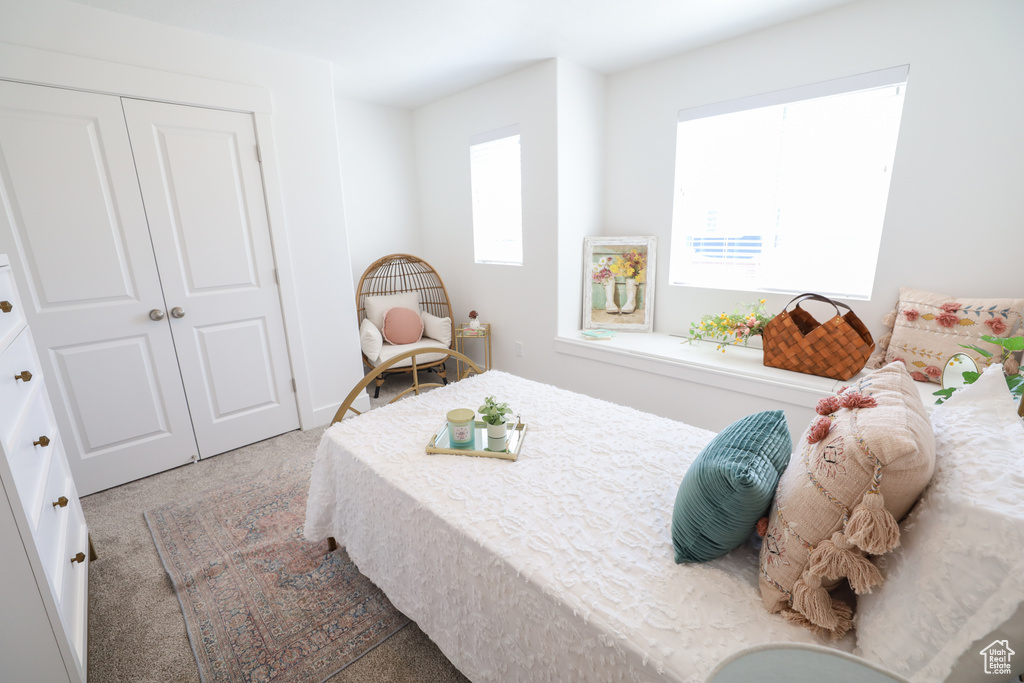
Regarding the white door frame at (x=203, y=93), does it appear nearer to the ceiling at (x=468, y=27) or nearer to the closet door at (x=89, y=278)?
the closet door at (x=89, y=278)

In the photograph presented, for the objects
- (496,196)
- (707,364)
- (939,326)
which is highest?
(496,196)

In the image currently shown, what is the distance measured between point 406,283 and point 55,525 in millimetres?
2978

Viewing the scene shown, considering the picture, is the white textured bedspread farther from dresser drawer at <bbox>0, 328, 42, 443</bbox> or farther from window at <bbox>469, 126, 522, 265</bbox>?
window at <bbox>469, 126, 522, 265</bbox>

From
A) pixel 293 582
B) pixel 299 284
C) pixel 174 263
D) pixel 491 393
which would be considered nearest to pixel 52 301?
pixel 174 263

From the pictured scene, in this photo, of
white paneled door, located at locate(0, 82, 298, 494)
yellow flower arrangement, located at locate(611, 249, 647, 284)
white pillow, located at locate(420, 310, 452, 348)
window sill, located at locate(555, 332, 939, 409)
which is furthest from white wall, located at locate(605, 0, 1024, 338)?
white paneled door, located at locate(0, 82, 298, 494)

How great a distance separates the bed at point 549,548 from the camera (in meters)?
0.88

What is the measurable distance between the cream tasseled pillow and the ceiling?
90.3 inches

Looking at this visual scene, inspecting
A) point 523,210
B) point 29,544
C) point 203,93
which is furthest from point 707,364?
point 203,93

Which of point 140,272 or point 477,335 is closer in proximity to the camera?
point 140,272

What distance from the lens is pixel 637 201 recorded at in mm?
3258

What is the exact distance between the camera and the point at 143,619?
161cm

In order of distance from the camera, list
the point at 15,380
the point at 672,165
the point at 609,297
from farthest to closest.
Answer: the point at 609,297, the point at 672,165, the point at 15,380

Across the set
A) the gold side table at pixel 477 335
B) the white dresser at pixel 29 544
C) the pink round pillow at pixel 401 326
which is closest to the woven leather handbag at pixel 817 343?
the gold side table at pixel 477 335

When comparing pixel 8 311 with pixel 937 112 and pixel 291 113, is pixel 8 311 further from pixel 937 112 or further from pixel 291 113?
pixel 937 112
